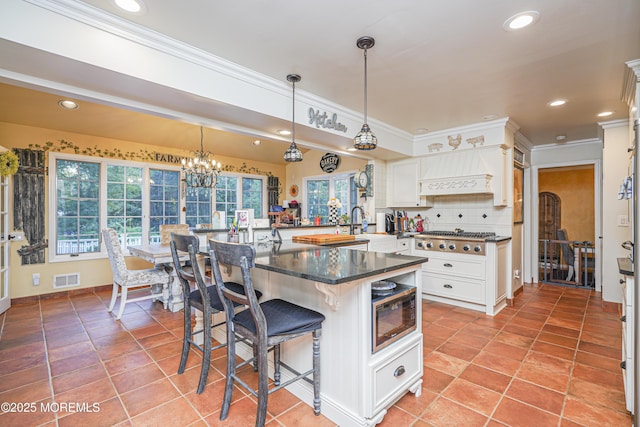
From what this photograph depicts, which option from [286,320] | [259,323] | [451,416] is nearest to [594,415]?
[451,416]

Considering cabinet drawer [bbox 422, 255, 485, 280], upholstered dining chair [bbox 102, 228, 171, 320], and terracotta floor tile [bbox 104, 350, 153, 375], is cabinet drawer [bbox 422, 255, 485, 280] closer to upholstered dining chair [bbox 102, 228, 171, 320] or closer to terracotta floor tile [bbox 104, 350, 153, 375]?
terracotta floor tile [bbox 104, 350, 153, 375]

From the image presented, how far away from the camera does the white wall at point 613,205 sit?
3736 mm

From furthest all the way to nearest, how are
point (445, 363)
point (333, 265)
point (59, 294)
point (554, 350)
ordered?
point (59, 294) → point (554, 350) → point (445, 363) → point (333, 265)

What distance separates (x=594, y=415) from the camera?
1.85 m

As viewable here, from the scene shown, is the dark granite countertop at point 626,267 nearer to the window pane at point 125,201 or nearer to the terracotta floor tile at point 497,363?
the terracotta floor tile at point 497,363

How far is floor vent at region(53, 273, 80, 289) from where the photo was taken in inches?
172

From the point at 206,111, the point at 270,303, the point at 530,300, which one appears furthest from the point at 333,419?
the point at 530,300

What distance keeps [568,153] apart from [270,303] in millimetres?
5736

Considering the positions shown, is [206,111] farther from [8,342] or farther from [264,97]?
[8,342]

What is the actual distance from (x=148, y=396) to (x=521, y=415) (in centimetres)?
239

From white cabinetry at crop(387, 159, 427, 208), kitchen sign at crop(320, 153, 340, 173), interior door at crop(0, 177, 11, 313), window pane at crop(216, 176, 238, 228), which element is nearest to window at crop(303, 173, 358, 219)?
kitchen sign at crop(320, 153, 340, 173)

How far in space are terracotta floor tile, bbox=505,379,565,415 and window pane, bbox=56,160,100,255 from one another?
559cm

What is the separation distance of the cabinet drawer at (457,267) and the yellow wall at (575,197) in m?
4.16

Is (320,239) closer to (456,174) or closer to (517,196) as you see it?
(456,174)
